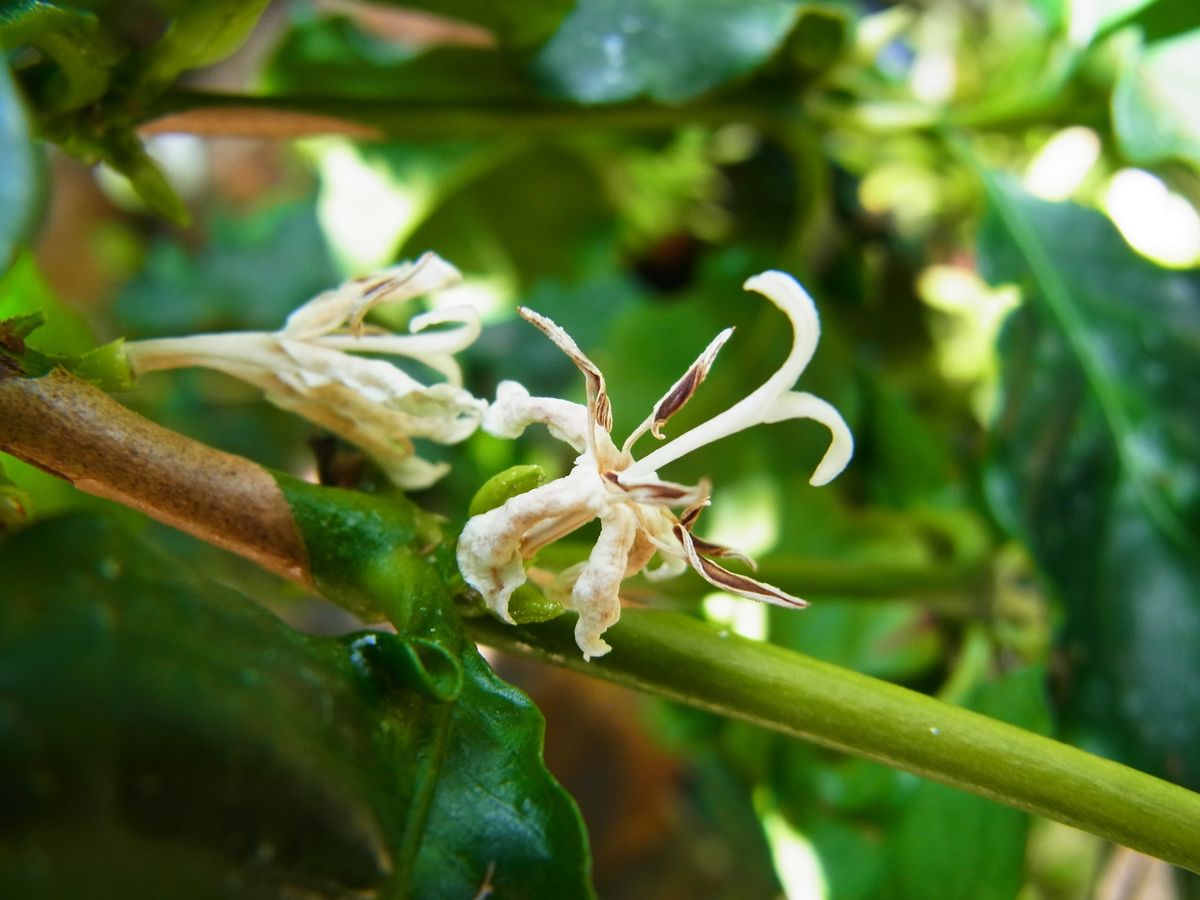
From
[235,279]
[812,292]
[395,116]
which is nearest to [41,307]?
[395,116]

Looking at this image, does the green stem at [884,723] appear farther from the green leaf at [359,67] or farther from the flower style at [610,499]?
the green leaf at [359,67]

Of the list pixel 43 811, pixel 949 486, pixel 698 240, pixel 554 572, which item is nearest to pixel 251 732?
pixel 43 811

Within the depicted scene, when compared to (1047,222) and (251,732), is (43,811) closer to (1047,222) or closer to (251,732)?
(251,732)

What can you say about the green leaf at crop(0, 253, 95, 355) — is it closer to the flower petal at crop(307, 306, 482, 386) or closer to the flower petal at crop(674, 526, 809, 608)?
the flower petal at crop(307, 306, 482, 386)

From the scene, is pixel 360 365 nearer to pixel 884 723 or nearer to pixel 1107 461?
pixel 884 723

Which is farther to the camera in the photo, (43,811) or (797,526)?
(797,526)

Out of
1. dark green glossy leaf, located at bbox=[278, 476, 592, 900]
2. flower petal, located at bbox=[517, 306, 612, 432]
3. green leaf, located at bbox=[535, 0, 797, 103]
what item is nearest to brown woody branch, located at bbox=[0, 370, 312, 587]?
dark green glossy leaf, located at bbox=[278, 476, 592, 900]
